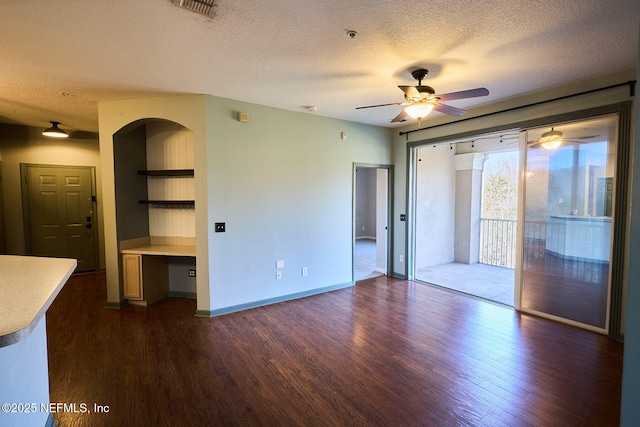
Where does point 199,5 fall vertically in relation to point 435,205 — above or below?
above

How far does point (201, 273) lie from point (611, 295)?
4.60m

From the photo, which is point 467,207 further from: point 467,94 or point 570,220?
point 467,94

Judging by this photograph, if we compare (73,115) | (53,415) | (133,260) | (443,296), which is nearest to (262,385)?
(53,415)

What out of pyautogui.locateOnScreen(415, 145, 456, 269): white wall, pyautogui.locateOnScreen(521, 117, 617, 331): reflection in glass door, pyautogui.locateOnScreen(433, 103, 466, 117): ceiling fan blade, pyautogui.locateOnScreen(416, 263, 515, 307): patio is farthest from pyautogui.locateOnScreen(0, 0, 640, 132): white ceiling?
pyautogui.locateOnScreen(416, 263, 515, 307): patio

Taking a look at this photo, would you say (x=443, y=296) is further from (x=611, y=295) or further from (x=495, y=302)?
(x=611, y=295)

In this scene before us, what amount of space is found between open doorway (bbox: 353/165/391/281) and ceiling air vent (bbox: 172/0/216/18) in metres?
3.39

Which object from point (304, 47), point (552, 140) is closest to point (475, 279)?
point (552, 140)

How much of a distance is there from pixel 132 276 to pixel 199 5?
346 centimetres

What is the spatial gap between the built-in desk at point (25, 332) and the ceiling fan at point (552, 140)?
188 inches

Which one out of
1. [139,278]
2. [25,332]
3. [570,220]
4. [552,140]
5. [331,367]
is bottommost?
[331,367]

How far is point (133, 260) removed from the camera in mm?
3951

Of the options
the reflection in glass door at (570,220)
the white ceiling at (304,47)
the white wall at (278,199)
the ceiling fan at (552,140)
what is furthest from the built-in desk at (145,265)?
the ceiling fan at (552,140)

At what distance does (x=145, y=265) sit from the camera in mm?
3996

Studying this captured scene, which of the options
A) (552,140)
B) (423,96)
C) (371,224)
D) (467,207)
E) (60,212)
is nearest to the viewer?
(423,96)
